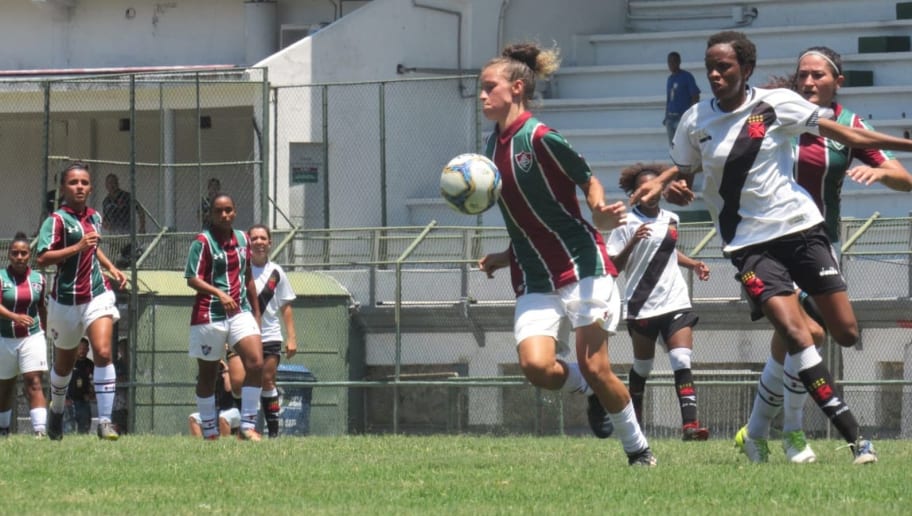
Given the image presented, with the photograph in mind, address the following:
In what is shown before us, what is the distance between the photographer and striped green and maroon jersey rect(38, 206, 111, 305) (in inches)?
543

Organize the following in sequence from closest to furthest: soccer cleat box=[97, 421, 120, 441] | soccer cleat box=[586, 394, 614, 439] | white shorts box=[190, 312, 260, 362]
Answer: soccer cleat box=[586, 394, 614, 439], soccer cleat box=[97, 421, 120, 441], white shorts box=[190, 312, 260, 362]

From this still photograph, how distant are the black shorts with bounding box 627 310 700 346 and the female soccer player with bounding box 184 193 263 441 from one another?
311 cm

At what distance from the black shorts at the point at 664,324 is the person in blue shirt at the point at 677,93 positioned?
406 inches

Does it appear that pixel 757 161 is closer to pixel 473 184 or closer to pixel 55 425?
pixel 473 184

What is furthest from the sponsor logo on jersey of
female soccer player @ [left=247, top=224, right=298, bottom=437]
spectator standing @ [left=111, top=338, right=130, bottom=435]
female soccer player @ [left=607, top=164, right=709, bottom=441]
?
spectator standing @ [left=111, top=338, right=130, bottom=435]

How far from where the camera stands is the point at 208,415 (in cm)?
A: 1488

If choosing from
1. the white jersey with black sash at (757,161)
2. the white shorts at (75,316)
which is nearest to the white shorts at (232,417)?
the white shorts at (75,316)

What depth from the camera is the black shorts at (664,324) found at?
13.7 meters

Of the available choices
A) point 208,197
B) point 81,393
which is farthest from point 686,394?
point 208,197

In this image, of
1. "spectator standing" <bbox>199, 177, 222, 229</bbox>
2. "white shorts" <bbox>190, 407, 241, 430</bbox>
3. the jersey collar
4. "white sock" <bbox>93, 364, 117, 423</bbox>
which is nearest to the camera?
the jersey collar

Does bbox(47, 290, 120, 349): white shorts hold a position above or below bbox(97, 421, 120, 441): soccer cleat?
above

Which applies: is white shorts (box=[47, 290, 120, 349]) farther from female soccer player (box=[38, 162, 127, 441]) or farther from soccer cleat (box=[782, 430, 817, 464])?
soccer cleat (box=[782, 430, 817, 464])

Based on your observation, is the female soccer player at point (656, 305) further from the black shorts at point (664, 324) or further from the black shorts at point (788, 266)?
the black shorts at point (788, 266)

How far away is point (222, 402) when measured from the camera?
19188 mm
